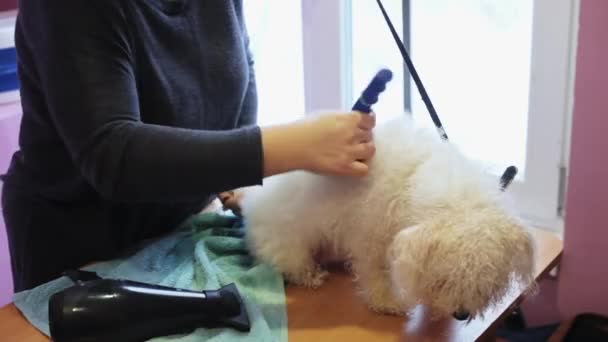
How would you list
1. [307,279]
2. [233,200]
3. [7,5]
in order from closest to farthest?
1. [307,279]
2. [233,200]
3. [7,5]

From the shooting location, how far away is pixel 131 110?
33.1 inches

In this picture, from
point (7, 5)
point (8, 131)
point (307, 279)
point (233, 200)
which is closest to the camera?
point (307, 279)

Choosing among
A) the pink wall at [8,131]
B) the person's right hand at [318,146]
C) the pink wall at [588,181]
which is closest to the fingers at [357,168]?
the person's right hand at [318,146]

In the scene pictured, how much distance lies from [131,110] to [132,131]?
4 centimetres

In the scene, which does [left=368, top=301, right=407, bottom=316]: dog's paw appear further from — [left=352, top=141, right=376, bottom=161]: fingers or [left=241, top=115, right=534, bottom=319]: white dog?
[left=352, top=141, right=376, bottom=161]: fingers

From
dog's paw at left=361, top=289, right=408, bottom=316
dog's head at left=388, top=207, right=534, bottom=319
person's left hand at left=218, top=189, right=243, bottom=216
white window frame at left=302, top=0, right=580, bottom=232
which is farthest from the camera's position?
white window frame at left=302, top=0, right=580, bottom=232

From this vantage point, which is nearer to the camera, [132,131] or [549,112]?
[132,131]

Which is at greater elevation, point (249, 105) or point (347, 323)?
point (249, 105)

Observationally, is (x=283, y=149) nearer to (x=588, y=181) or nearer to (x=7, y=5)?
(x=588, y=181)

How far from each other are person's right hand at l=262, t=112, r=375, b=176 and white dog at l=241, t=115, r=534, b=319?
0.17ft

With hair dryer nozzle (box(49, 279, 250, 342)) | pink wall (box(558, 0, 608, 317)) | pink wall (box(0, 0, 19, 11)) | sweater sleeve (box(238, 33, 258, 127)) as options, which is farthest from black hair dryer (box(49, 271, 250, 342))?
pink wall (box(0, 0, 19, 11))

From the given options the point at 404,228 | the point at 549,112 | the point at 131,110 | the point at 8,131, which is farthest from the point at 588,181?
the point at 8,131

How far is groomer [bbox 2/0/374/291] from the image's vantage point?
0.82 m

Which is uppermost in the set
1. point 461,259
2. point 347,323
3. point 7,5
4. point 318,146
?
point 7,5
